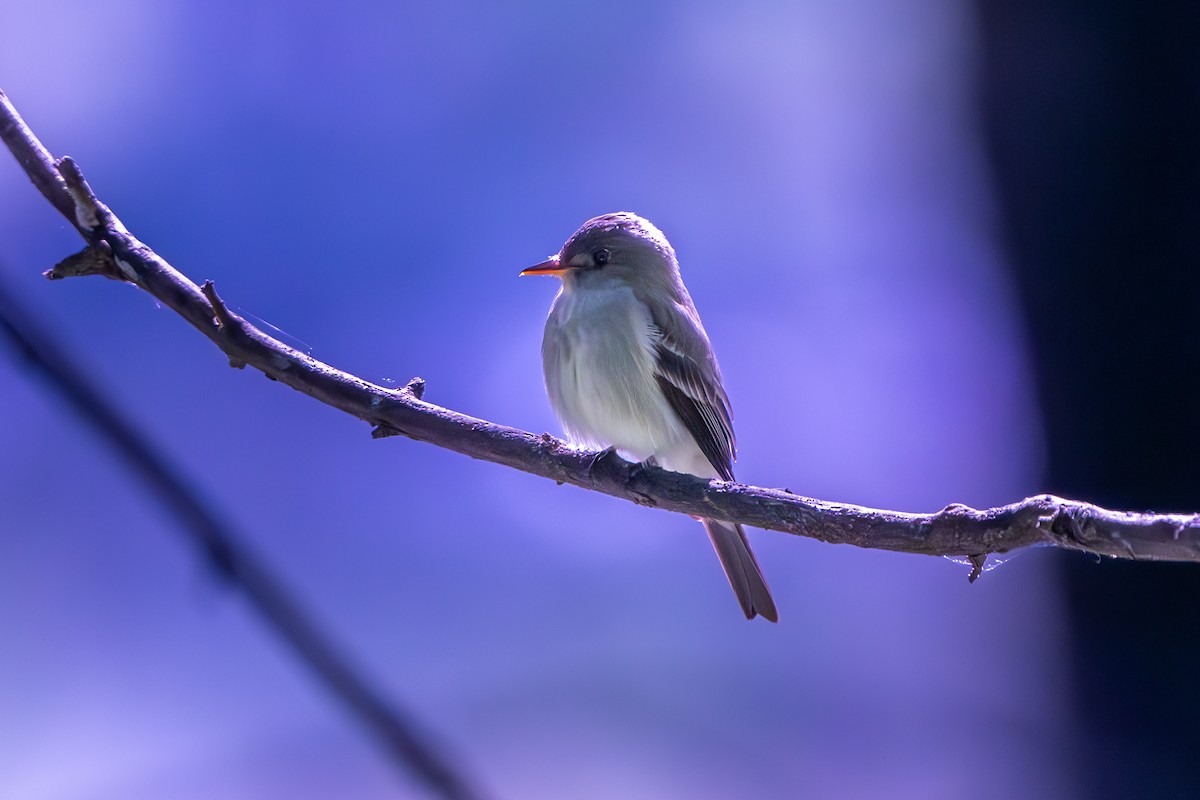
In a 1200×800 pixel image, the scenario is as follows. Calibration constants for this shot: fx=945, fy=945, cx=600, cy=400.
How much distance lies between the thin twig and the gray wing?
114 cm

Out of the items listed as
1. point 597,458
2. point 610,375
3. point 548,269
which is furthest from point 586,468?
point 548,269

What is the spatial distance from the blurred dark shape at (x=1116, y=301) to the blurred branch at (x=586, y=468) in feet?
4.76

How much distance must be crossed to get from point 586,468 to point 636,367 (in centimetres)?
46

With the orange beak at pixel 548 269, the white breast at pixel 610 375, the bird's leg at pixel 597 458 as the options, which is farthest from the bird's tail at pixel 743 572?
the orange beak at pixel 548 269

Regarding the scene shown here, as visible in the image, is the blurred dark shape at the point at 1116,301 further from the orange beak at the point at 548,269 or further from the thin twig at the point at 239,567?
the thin twig at the point at 239,567

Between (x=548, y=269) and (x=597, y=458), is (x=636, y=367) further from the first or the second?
(x=597, y=458)

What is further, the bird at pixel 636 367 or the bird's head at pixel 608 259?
the bird's head at pixel 608 259

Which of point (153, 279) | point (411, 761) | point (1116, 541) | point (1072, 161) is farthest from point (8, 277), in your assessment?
point (1072, 161)

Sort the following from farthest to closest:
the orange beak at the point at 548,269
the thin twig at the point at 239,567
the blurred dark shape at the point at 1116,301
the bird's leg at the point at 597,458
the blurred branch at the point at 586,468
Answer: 1. the blurred dark shape at the point at 1116,301
2. the orange beak at the point at 548,269
3. the bird's leg at the point at 597,458
4. the blurred branch at the point at 586,468
5. the thin twig at the point at 239,567

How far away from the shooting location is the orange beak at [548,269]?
6.66 feet

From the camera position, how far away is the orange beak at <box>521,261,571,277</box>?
6.66 feet

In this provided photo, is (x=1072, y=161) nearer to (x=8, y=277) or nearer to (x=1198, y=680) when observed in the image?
(x=1198, y=680)

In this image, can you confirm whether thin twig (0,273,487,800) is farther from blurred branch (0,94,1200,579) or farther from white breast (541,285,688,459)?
white breast (541,285,688,459)

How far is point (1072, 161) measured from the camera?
2445mm
